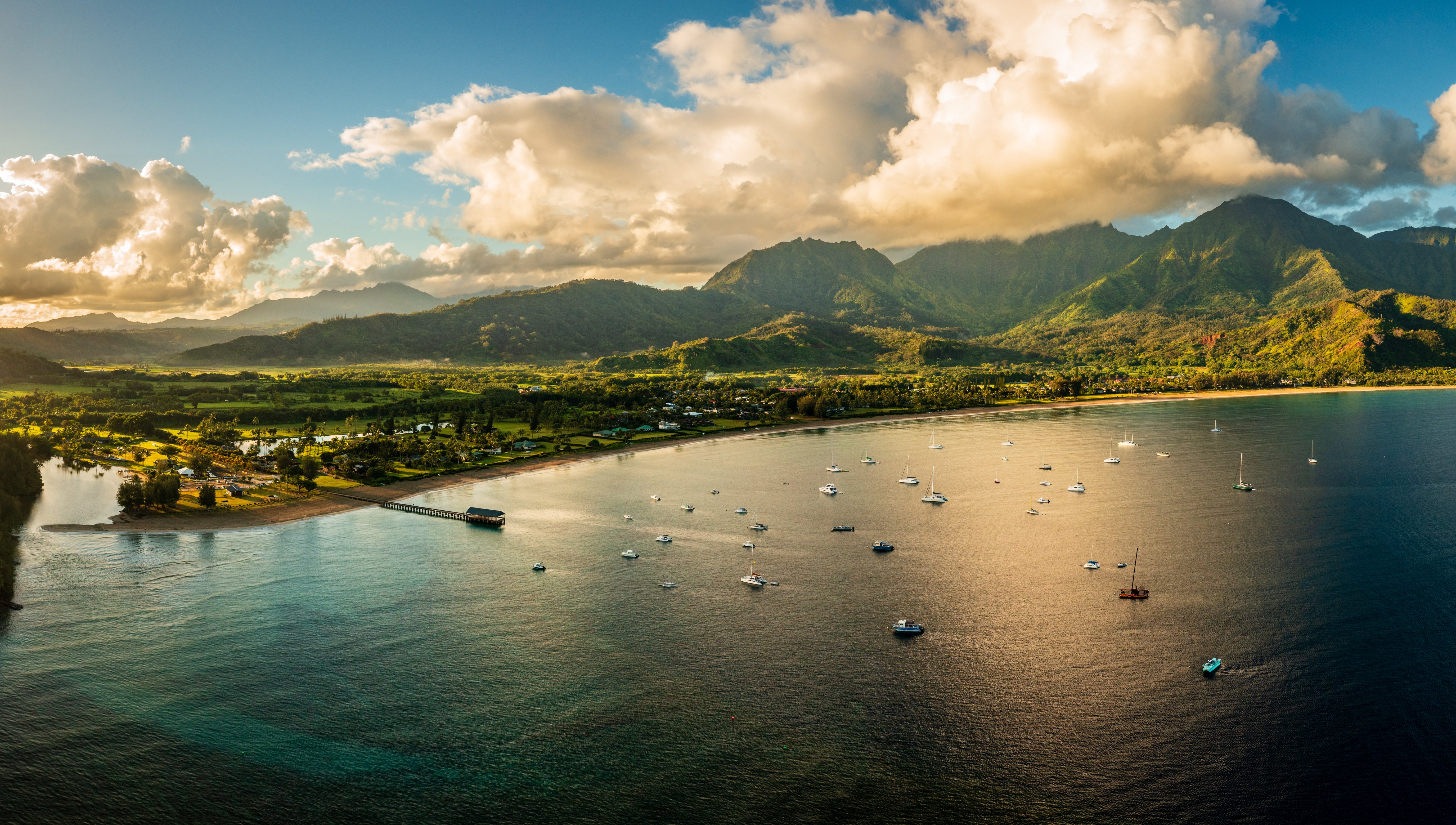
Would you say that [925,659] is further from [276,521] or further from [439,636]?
[276,521]

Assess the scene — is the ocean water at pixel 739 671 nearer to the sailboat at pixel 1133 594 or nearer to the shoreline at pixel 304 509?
the sailboat at pixel 1133 594

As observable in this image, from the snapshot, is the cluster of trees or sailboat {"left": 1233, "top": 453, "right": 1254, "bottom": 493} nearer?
the cluster of trees

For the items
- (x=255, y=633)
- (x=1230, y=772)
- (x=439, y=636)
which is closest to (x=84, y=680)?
(x=255, y=633)

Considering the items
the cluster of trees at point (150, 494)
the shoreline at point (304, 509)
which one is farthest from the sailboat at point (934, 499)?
the cluster of trees at point (150, 494)

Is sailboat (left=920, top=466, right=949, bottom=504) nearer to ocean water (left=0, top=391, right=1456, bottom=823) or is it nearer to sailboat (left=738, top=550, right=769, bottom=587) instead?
ocean water (left=0, top=391, right=1456, bottom=823)

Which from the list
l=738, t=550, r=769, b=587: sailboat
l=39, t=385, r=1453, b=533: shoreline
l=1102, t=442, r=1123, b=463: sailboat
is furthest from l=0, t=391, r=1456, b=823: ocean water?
l=1102, t=442, r=1123, b=463: sailboat

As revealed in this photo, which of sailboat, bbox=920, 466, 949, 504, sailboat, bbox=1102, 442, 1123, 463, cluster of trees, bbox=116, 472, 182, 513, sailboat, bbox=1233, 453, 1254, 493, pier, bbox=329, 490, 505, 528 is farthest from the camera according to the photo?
sailboat, bbox=1102, 442, 1123, 463
